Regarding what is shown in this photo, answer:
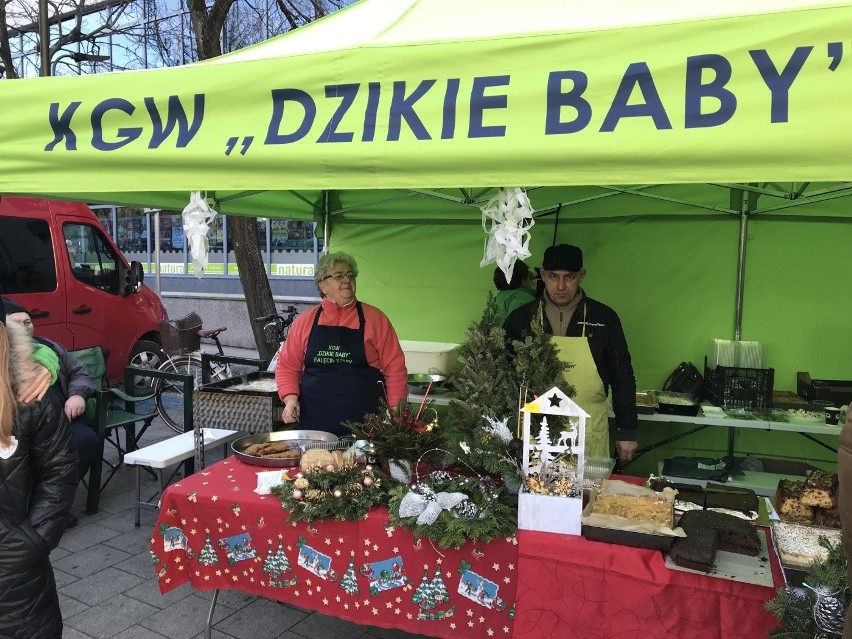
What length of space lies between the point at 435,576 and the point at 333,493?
473mm

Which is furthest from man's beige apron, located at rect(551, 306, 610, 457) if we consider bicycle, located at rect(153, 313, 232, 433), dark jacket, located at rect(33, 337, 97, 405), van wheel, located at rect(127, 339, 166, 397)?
van wheel, located at rect(127, 339, 166, 397)

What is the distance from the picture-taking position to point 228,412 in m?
3.53

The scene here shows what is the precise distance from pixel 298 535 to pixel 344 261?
1665 millimetres

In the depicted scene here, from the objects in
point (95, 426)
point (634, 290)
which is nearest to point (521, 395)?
point (634, 290)

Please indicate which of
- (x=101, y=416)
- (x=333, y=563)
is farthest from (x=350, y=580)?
(x=101, y=416)

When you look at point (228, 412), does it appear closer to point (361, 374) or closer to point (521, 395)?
point (361, 374)

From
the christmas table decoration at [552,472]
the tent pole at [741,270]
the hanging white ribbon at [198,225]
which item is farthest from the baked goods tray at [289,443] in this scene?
the tent pole at [741,270]

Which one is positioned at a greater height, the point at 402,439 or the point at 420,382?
the point at 402,439

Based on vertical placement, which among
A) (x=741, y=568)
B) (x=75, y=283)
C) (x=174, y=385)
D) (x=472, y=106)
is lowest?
(x=174, y=385)

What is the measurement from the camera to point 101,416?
14.8 feet

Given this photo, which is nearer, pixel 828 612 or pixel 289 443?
pixel 828 612

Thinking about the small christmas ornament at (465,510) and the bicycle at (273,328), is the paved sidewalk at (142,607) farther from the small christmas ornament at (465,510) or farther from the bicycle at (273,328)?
the bicycle at (273,328)

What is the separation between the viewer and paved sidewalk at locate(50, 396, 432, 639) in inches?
120

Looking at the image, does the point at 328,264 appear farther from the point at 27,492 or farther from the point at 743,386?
the point at 743,386
